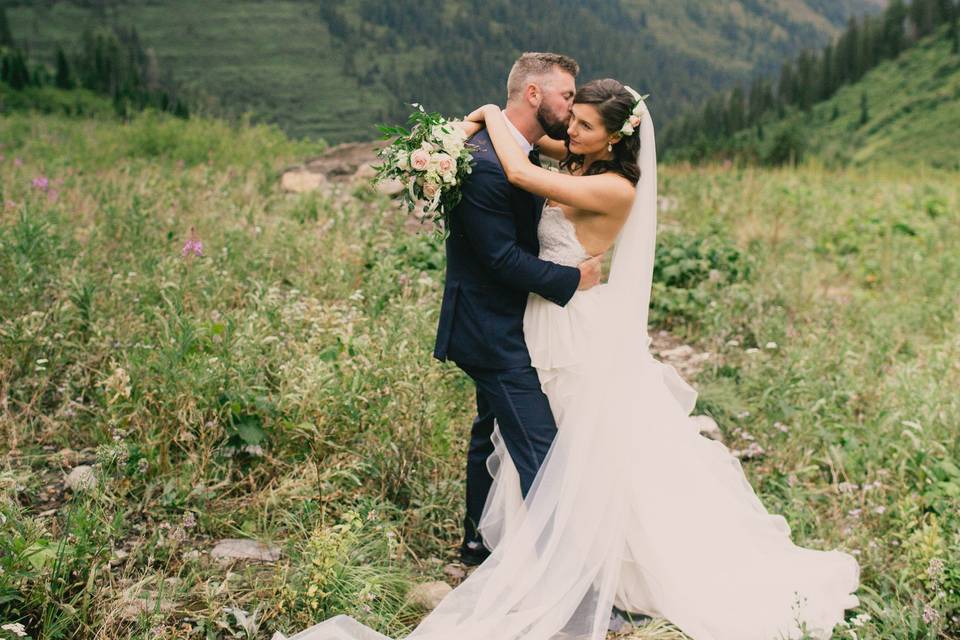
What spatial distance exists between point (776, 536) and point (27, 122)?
19.4 meters

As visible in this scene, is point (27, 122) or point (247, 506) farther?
point (27, 122)

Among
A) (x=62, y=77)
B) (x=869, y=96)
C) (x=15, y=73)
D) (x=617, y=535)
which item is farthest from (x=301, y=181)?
(x=869, y=96)

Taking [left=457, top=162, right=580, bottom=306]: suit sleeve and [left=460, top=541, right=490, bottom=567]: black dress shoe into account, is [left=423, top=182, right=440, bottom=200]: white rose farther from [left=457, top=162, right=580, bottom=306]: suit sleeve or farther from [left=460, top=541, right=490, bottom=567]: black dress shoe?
[left=460, top=541, right=490, bottom=567]: black dress shoe

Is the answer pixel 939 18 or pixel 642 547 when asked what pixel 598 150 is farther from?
pixel 939 18

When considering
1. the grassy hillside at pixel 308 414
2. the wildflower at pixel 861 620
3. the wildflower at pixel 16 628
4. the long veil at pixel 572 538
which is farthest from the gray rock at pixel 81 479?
the wildflower at pixel 861 620

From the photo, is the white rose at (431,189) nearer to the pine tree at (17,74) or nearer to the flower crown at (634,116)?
the flower crown at (634,116)

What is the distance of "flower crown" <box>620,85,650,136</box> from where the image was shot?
3656mm

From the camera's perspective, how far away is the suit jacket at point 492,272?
359 cm

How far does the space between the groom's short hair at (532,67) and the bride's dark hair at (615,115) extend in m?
0.18

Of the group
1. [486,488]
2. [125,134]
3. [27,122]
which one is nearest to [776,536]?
[486,488]

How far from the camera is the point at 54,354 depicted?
5.15 meters

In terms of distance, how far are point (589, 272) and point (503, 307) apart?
444mm

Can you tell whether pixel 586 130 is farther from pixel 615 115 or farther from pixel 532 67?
pixel 532 67

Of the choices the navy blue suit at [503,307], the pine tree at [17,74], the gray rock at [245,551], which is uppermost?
the navy blue suit at [503,307]
